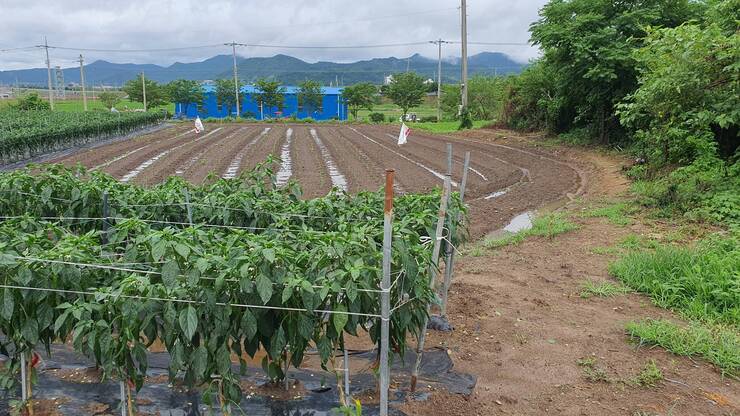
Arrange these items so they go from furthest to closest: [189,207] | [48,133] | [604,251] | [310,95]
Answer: [310,95] → [48,133] → [604,251] → [189,207]

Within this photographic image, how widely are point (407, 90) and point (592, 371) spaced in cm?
5114

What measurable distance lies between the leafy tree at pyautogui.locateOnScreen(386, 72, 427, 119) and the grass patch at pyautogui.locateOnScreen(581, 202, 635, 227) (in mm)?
44282

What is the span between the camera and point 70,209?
526 centimetres

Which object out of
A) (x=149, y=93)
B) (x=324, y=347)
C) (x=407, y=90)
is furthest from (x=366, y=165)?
(x=149, y=93)

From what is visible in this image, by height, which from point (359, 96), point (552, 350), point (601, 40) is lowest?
point (552, 350)

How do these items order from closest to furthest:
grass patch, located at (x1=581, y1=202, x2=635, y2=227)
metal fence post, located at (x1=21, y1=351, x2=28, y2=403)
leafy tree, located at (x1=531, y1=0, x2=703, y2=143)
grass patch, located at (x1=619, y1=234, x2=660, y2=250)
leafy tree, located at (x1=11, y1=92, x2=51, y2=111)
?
metal fence post, located at (x1=21, y1=351, x2=28, y2=403) → grass patch, located at (x1=619, y1=234, x2=660, y2=250) → grass patch, located at (x1=581, y1=202, x2=635, y2=227) → leafy tree, located at (x1=531, y1=0, x2=703, y2=143) → leafy tree, located at (x1=11, y1=92, x2=51, y2=111)

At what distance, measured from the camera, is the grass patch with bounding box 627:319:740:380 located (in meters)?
4.32

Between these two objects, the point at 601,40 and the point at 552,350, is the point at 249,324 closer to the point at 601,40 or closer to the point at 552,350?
the point at 552,350

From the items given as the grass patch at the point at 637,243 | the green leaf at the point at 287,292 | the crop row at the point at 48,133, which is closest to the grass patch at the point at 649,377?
the green leaf at the point at 287,292

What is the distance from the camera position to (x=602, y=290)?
5996 mm

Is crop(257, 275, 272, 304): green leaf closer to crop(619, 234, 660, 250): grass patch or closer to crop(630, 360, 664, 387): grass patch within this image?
crop(630, 360, 664, 387): grass patch

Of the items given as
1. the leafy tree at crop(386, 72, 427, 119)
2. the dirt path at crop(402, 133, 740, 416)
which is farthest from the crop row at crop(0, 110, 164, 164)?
the leafy tree at crop(386, 72, 427, 119)

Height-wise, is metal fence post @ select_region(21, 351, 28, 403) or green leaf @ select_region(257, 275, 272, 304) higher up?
green leaf @ select_region(257, 275, 272, 304)

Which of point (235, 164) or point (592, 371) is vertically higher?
point (235, 164)
